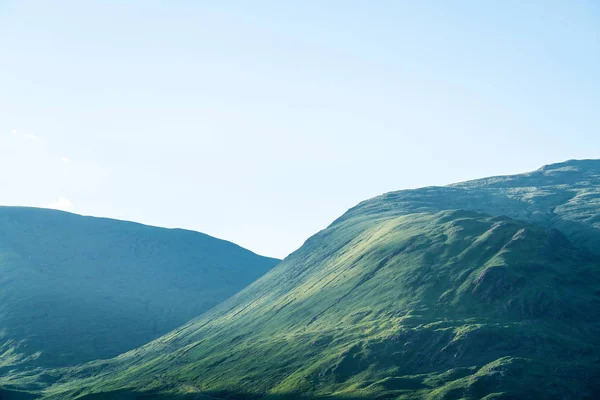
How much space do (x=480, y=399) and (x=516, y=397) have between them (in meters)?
11.8

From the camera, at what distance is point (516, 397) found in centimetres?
19975

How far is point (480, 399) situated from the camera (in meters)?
200
